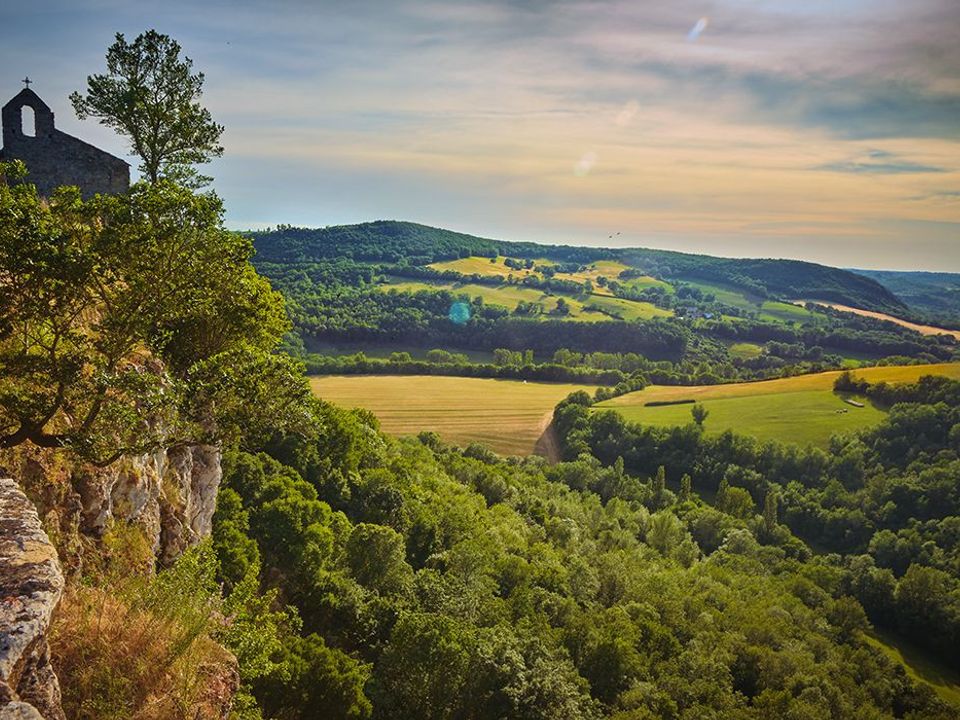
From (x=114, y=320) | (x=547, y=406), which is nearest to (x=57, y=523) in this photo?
(x=114, y=320)

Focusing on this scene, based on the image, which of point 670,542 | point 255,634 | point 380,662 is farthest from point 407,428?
point 255,634

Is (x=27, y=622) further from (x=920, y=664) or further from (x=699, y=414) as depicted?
(x=699, y=414)

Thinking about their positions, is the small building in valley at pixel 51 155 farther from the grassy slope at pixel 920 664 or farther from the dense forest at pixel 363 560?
the grassy slope at pixel 920 664

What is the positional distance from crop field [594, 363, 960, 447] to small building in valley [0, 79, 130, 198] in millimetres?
111024

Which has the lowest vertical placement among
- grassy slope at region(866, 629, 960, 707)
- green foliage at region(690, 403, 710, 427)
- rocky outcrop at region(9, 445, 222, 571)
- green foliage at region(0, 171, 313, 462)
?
grassy slope at region(866, 629, 960, 707)

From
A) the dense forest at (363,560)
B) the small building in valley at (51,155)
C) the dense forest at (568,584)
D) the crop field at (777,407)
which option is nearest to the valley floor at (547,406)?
the crop field at (777,407)

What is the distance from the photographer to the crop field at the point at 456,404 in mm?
114062

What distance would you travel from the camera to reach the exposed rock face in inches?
326

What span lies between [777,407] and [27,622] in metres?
138

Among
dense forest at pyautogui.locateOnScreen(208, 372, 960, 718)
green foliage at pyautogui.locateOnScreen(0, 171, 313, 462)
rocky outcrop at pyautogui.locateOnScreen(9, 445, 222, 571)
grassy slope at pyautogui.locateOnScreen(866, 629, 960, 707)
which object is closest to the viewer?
green foliage at pyautogui.locateOnScreen(0, 171, 313, 462)

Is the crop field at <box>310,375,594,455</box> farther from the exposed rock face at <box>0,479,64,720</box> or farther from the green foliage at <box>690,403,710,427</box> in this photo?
the exposed rock face at <box>0,479,64,720</box>

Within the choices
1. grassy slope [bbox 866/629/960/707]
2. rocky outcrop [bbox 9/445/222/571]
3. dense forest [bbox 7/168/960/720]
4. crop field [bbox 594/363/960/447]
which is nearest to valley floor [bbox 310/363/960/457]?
crop field [bbox 594/363/960/447]

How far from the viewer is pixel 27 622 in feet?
28.8

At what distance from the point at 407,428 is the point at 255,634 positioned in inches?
3765
